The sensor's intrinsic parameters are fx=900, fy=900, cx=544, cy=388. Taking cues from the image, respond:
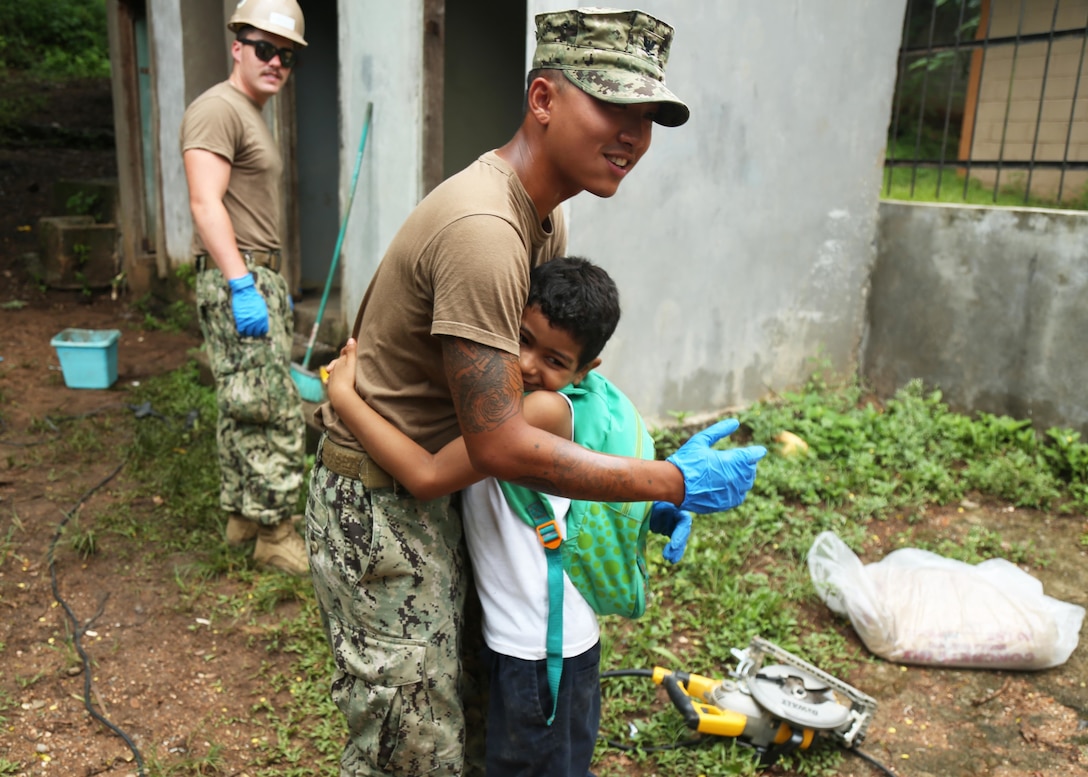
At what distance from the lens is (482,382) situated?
158cm

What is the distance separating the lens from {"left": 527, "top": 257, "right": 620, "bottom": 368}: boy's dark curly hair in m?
1.79

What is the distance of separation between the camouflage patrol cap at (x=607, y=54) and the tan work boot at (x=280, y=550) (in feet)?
9.15

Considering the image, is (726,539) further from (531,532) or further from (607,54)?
(607,54)

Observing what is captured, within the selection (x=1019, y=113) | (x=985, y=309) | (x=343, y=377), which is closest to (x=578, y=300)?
(x=343, y=377)

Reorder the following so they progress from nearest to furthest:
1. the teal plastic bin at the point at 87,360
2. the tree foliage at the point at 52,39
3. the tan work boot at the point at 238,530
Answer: the tan work boot at the point at 238,530, the teal plastic bin at the point at 87,360, the tree foliage at the point at 52,39

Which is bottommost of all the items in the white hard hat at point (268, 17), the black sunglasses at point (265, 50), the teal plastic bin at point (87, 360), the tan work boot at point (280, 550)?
the tan work boot at point (280, 550)

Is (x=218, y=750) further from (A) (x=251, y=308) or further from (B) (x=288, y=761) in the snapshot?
(A) (x=251, y=308)

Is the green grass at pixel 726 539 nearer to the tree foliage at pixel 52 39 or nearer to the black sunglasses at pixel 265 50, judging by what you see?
the black sunglasses at pixel 265 50

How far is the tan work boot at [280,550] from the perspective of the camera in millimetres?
3914

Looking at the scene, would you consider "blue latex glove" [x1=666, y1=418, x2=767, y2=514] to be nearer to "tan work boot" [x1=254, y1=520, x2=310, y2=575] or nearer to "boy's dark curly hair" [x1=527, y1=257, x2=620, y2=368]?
"boy's dark curly hair" [x1=527, y1=257, x2=620, y2=368]

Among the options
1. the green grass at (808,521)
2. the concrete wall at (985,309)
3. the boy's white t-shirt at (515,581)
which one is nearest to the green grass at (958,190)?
the concrete wall at (985,309)

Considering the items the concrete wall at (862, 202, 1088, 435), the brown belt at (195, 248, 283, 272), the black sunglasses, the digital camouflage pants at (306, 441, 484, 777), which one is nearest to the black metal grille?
the concrete wall at (862, 202, 1088, 435)

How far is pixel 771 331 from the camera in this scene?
18.2 ft

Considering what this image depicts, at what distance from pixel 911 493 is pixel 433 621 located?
11.4 feet
